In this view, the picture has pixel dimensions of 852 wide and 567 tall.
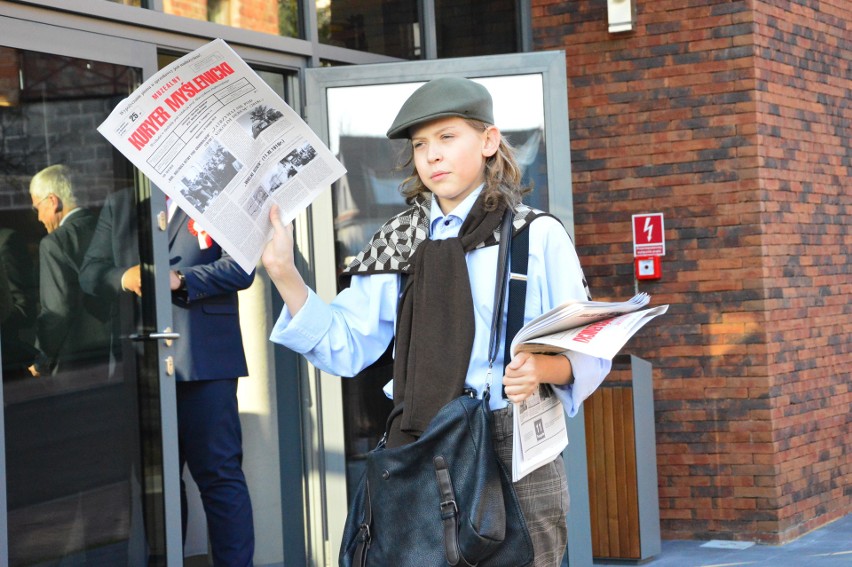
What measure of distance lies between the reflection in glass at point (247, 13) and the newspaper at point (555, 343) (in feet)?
9.85

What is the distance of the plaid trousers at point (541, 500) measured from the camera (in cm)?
265

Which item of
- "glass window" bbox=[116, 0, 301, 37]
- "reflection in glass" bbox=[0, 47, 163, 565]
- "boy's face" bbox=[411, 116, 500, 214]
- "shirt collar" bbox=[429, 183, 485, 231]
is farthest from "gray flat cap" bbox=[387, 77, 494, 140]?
"glass window" bbox=[116, 0, 301, 37]

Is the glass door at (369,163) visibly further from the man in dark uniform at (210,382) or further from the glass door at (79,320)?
the glass door at (79,320)

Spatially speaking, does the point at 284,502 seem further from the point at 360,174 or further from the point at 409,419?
the point at 409,419

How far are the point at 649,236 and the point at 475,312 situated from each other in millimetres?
4558

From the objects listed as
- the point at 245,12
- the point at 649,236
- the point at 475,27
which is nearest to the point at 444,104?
the point at 245,12

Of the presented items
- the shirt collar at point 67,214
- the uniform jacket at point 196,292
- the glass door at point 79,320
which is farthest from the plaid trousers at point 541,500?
the uniform jacket at point 196,292

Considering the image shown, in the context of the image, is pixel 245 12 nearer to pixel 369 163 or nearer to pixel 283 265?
pixel 369 163

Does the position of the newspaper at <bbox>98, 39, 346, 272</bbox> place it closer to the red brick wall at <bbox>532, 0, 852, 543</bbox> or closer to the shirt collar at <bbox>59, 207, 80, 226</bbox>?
the shirt collar at <bbox>59, 207, 80, 226</bbox>

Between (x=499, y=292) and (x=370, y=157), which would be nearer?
(x=499, y=292)

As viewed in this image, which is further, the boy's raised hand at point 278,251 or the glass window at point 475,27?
the glass window at point 475,27

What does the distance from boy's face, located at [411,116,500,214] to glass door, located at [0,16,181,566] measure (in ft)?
6.83

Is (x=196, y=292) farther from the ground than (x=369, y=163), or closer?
closer

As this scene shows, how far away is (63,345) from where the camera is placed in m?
4.55
